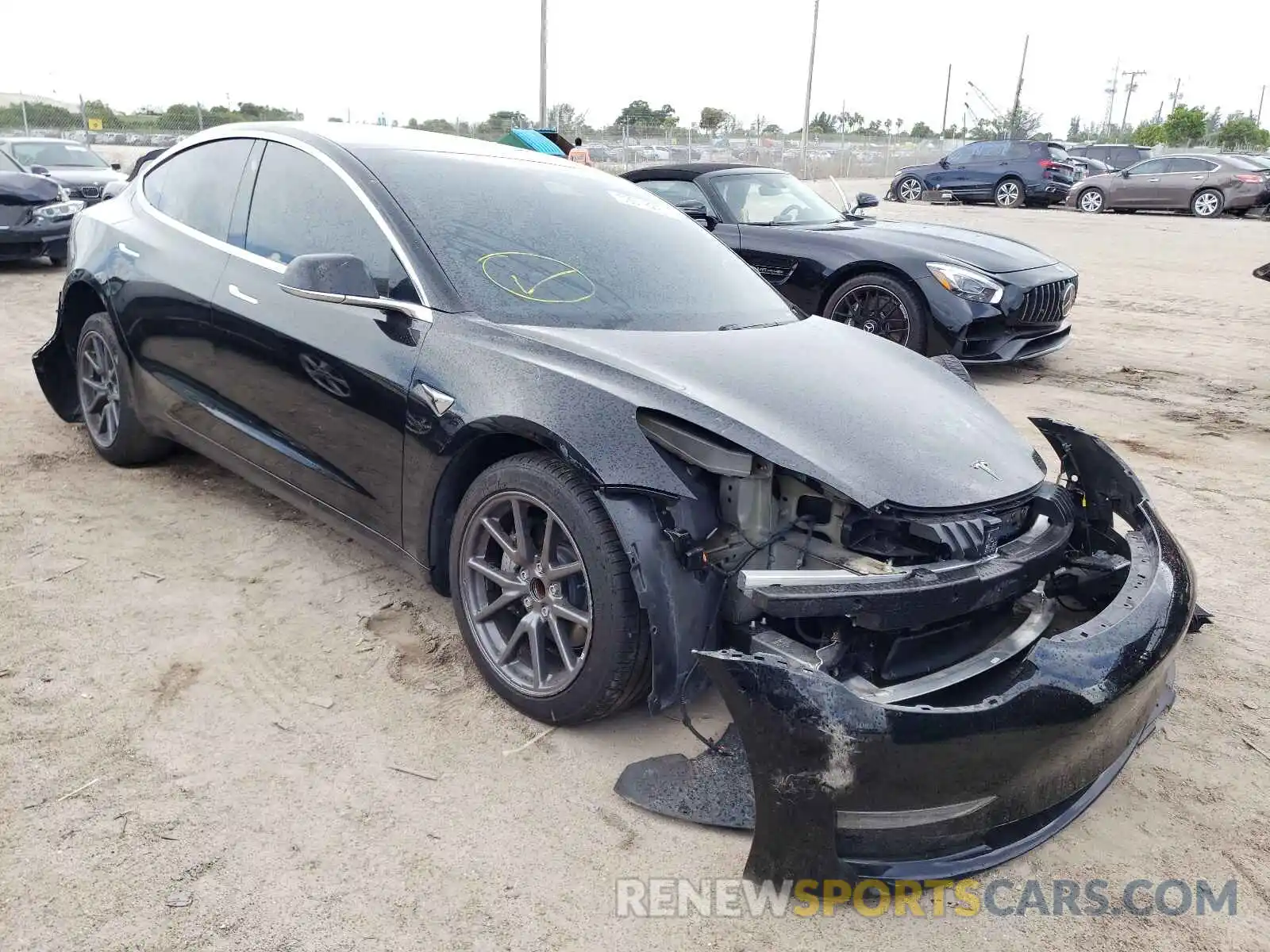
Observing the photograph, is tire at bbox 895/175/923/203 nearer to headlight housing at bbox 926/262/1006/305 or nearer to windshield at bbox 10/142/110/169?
windshield at bbox 10/142/110/169

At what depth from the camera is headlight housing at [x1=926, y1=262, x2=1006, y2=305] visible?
6.46m

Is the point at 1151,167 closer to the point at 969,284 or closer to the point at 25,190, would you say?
the point at 969,284

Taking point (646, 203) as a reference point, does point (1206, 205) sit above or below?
below

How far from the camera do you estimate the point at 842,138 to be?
40.1 metres

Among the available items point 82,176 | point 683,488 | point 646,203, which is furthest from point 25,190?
point 683,488

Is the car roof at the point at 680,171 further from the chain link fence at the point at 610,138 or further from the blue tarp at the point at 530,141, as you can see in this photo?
the chain link fence at the point at 610,138

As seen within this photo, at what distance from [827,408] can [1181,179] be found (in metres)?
22.2

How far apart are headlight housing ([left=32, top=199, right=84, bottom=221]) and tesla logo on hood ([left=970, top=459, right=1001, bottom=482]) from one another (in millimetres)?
10939

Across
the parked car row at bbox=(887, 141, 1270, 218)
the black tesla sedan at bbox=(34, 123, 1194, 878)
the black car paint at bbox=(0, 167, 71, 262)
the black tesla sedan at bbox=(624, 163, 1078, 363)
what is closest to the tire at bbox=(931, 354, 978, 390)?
the black tesla sedan at bbox=(34, 123, 1194, 878)

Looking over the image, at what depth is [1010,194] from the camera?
23562mm

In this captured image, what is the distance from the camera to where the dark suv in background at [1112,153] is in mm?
31000

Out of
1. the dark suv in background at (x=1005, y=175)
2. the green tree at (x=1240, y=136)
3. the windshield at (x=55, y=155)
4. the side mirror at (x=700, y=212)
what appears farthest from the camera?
the green tree at (x=1240, y=136)

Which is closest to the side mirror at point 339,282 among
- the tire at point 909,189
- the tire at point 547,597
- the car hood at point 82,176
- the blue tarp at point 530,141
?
the tire at point 547,597

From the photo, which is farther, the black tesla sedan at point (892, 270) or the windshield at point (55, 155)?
the windshield at point (55, 155)
